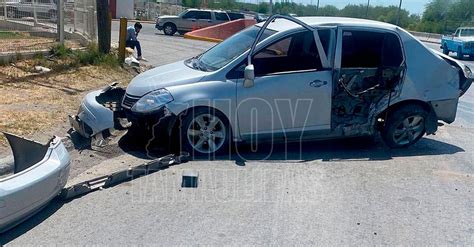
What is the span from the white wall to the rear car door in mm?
39910

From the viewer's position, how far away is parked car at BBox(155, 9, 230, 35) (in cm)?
2905

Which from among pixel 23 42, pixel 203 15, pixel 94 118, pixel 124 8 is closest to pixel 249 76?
pixel 94 118

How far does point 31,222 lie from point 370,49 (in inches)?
184

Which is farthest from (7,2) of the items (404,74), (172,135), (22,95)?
(404,74)

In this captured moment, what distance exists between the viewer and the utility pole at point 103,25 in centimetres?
1115

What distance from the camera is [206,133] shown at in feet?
17.9

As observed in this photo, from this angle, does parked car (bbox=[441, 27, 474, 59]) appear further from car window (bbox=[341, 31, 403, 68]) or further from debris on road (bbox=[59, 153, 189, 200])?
debris on road (bbox=[59, 153, 189, 200])

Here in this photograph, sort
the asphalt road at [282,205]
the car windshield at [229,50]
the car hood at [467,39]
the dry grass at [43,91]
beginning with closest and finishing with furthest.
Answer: the asphalt road at [282,205], the car windshield at [229,50], the dry grass at [43,91], the car hood at [467,39]

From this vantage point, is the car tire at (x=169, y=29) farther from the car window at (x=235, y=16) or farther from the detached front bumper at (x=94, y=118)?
the detached front bumper at (x=94, y=118)

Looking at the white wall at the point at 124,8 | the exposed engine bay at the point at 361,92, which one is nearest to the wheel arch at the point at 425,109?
the exposed engine bay at the point at 361,92

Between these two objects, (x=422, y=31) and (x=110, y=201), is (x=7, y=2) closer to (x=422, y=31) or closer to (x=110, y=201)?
(x=110, y=201)

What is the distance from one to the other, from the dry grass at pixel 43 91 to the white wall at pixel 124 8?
1338 inches

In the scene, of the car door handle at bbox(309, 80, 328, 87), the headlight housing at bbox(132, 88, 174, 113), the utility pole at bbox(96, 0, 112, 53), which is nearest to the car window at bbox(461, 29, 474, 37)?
the utility pole at bbox(96, 0, 112, 53)

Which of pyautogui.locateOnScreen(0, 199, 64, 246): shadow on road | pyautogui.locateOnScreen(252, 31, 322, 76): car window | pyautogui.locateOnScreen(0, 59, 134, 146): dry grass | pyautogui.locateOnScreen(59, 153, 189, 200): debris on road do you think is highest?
pyautogui.locateOnScreen(252, 31, 322, 76): car window
